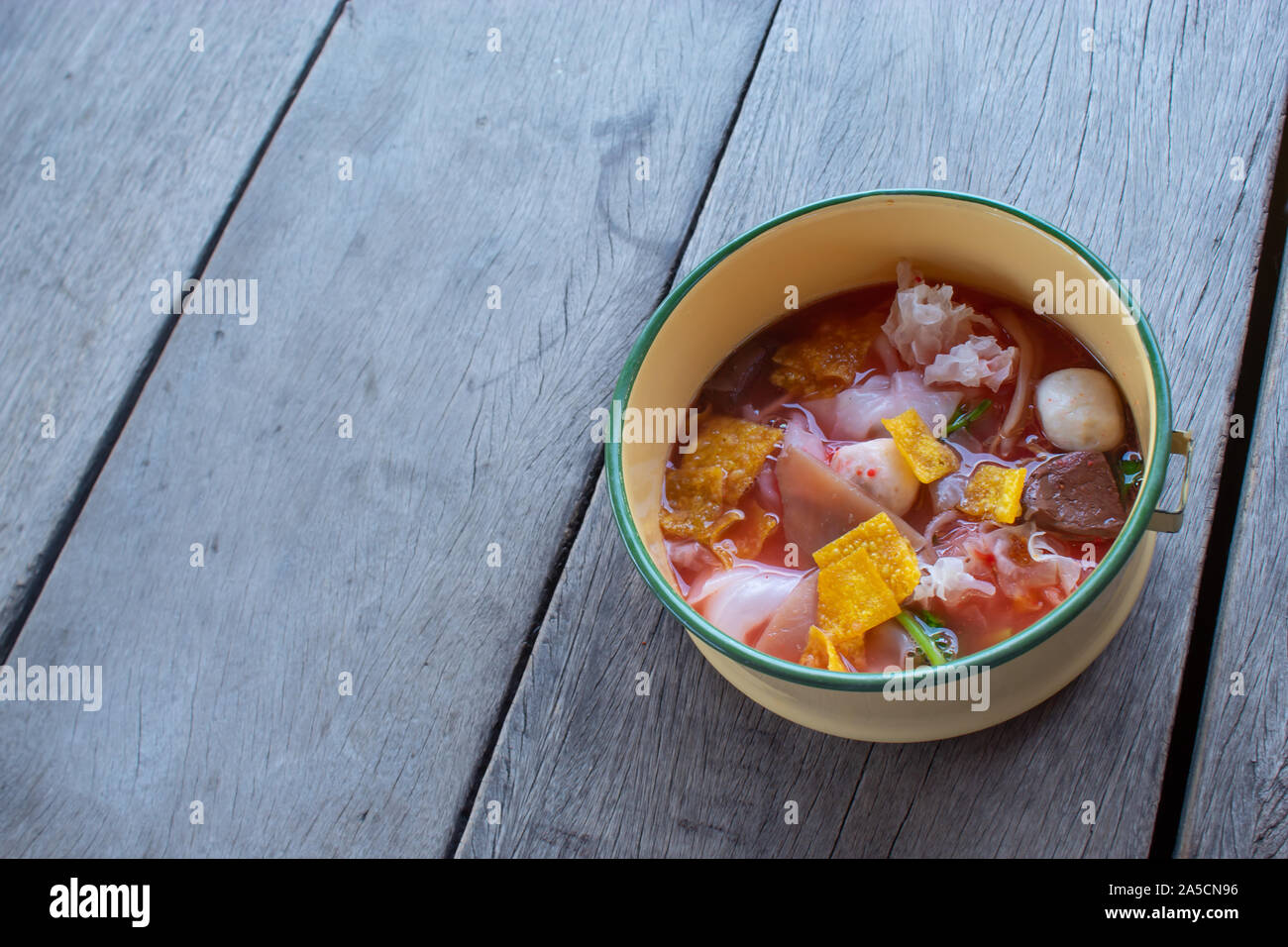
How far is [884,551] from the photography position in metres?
0.92

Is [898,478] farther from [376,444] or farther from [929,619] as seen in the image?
[376,444]

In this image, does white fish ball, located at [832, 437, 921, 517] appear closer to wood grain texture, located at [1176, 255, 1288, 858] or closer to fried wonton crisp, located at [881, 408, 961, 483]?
fried wonton crisp, located at [881, 408, 961, 483]

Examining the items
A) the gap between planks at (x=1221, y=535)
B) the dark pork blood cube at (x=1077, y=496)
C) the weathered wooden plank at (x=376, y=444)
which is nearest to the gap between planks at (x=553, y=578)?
the weathered wooden plank at (x=376, y=444)

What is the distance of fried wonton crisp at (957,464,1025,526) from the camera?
36.5 inches

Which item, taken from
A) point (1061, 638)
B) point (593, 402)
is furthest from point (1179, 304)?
point (593, 402)

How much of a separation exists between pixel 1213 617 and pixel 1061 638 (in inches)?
8.4

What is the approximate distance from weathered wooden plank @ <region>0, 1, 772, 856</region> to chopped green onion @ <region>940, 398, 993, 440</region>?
1.23ft

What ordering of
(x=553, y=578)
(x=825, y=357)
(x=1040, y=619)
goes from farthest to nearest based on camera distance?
(x=553, y=578) < (x=825, y=357) < (x=1040, y=619)

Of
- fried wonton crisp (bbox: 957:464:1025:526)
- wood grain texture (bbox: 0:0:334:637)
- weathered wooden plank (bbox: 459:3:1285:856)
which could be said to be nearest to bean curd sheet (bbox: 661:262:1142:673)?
fried wonton crisp (bbox: 957:464:1025:526)

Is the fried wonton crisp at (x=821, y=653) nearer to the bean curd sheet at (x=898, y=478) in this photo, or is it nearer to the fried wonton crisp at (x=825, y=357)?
the bean curd sheet at (x=898, y=478)

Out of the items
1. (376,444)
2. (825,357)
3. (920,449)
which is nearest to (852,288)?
(825,357)

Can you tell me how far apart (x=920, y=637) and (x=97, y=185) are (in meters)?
1.09

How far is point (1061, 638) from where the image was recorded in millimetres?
905

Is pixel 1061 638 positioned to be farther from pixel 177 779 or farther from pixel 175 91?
pixel 175 91
